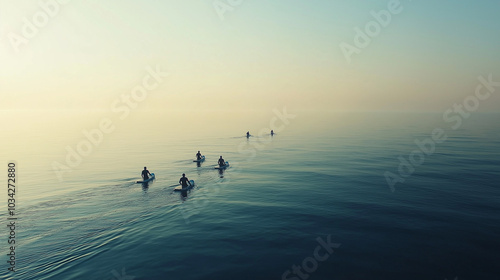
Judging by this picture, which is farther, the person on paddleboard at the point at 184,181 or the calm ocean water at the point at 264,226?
the person on paddleboard at the point at 184,181

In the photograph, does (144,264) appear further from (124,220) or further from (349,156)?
(349,156)

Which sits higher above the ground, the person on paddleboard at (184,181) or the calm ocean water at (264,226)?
the person on paddleboard at (184,181)

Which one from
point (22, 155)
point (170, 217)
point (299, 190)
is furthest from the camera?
point (22, 155)

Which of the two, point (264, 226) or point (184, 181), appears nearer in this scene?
point (264, 226)

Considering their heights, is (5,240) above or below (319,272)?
above

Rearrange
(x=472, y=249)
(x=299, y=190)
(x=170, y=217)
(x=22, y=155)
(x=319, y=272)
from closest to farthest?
(x=319, y=272), (x=472, y=249), (x=170, y=217), (x=299, y=190), (x=22, y=155)

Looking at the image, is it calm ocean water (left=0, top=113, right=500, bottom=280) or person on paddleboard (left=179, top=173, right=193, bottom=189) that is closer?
calm ocean water (left=0, top=113, right=500, bottom=280)

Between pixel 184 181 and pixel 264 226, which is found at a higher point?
pixel 184 181

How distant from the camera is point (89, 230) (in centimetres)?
2584

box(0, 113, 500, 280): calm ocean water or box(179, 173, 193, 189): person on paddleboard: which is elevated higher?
box(179, 173, 193, 189): person on paddleboard

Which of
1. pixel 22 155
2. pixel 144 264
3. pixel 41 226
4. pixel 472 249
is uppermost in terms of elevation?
pixel 22 155

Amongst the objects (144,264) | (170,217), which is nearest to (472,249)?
(144,264)

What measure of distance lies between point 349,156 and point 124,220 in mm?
55926

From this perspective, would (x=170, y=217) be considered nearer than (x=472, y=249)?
No
